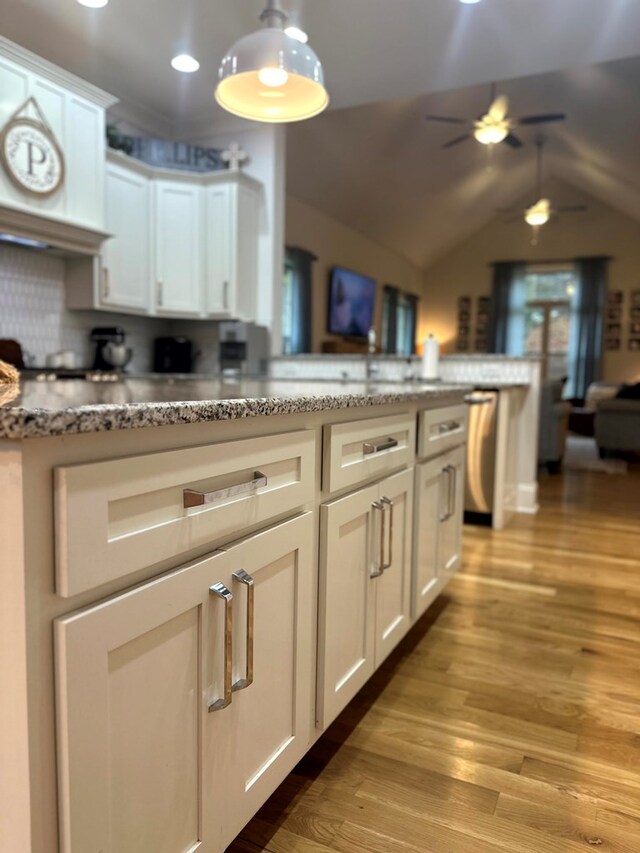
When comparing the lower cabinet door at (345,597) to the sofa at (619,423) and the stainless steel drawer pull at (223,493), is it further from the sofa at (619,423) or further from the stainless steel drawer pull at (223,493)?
Answer: the sofa at (619,423)

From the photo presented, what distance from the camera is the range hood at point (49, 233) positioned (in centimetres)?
314

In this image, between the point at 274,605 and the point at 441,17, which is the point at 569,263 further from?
the point at 274,605

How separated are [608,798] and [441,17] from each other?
11.4ft

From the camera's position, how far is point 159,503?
817 millimetres

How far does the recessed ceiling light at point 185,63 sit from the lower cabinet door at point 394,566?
3219mm

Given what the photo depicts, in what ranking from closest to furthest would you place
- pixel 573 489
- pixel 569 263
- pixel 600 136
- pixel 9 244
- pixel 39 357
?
pixel 9 244
pixel 39 357
pixel 573 489
pixel 600 136
pixel 569 263

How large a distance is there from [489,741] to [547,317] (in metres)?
10.5

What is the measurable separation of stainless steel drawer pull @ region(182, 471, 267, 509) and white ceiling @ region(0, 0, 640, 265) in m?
3.02

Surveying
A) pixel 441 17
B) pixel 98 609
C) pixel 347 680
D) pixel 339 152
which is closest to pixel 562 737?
pixel 347 680

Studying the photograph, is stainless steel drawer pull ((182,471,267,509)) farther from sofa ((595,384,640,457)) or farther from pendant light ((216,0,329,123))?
sofa ((595,384,640,457))

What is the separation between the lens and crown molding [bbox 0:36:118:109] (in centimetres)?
306

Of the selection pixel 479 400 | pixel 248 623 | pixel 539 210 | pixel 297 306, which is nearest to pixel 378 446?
pixel 248 623

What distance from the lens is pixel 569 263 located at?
10711 millimetres

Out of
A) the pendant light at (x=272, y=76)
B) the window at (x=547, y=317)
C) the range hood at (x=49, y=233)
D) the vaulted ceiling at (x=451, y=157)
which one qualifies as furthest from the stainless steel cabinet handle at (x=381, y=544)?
the window at (x=547, y=317)
